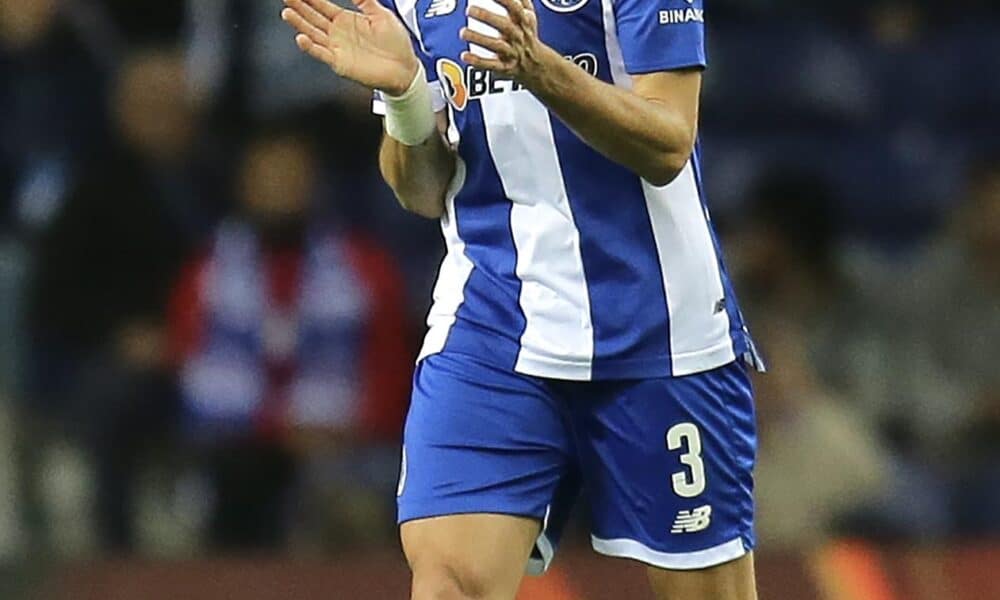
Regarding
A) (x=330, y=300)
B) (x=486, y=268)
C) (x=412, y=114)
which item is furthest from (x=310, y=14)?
(x=330, y=300)

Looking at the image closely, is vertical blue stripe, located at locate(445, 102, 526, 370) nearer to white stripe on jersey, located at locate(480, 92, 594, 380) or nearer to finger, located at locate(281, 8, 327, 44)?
white stripe on jersey, located at locate(480, 92, 594, 380)

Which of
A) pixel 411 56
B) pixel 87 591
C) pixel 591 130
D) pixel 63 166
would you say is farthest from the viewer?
pixel 63 166

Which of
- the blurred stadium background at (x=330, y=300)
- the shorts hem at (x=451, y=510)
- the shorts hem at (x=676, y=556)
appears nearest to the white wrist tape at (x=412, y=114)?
the shorts hem at (x=451, y=510)

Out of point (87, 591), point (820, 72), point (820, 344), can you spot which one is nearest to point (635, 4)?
point (87, 591)

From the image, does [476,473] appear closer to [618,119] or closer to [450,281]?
[450,281]

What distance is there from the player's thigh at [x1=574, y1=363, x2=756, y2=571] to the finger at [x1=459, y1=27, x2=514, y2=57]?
71 cm

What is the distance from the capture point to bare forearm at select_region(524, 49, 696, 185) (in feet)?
10.2

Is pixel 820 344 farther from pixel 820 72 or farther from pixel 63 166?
pixel 63 166

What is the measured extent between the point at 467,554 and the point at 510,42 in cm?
83

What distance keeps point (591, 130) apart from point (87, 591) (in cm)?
288

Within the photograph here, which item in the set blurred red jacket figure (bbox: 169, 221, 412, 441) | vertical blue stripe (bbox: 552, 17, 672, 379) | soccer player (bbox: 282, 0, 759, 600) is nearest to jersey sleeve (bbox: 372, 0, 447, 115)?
soccer player (bbox: 282, 0, 759, 600)

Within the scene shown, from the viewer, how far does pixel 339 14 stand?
131 inches

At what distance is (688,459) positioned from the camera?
3.53 metres

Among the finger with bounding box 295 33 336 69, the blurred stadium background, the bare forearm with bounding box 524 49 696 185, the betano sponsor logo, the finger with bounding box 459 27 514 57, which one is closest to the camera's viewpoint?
the finger with bounding box 459 27 514 57
